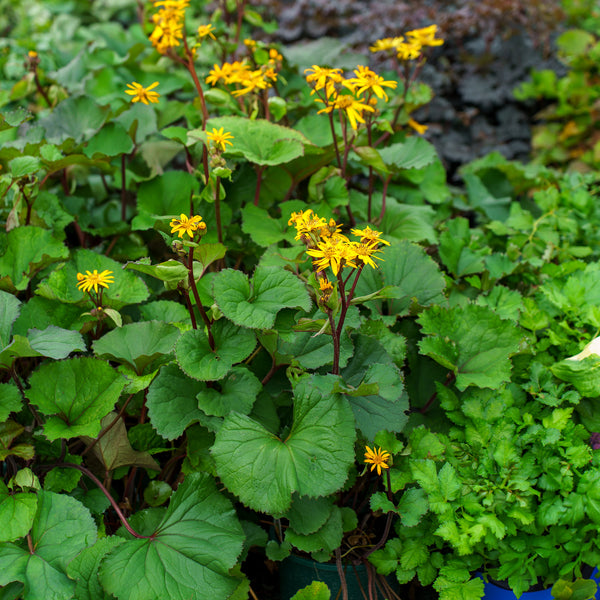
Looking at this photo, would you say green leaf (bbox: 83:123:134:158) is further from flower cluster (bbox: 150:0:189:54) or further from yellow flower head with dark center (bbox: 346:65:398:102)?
yellow flower head with dark center (bbox: 346:65:398:102)

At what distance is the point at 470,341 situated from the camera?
1692 millimetres

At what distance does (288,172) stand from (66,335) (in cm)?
99

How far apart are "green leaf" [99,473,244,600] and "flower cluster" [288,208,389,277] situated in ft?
2.09

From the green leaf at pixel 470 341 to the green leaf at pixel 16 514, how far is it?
1.05m

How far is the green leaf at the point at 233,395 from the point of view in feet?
4.76

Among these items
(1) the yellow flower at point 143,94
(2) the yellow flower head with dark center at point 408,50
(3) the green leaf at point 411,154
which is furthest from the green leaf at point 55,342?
(2) the yellow flower head with dark center at point 408,50

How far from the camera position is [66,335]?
145 centimetres

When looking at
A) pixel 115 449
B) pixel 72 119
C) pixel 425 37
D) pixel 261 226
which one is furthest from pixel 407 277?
pixel 72 119

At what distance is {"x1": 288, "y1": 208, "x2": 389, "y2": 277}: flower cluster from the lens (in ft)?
4.02

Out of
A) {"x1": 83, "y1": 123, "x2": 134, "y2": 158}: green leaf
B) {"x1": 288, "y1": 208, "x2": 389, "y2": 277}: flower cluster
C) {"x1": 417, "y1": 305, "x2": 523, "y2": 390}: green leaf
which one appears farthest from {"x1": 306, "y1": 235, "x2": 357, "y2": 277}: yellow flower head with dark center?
{"x1": 83, "y1": 123, "x2": 134, "y2": 158}: green leaf

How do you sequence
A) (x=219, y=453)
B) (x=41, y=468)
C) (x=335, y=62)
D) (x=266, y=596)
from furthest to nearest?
(x=335, y=62) < (x=266, y=596) < (x=41, y=468) < (x=219, y=453)

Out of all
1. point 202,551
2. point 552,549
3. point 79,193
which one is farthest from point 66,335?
point 552,549

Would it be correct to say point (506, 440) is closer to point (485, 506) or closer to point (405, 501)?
point (485, 506)

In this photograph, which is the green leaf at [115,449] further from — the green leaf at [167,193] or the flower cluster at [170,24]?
the flower cluster at [170,24]
